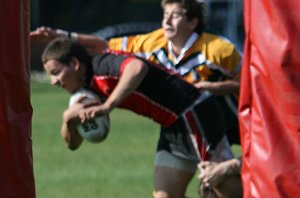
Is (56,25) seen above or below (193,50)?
below

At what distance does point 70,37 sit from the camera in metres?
8.11

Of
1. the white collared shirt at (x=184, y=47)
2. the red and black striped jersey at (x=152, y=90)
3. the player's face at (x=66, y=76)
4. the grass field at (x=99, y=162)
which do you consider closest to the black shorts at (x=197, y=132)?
the red and black striped jersey at (x=152, y=90)

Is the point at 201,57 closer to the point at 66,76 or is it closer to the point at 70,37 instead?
the point at 70,37

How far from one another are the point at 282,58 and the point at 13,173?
1.18 m

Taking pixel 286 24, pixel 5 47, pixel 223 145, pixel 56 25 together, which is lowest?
pixel 56 25

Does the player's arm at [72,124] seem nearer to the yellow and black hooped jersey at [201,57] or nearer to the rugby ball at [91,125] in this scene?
the rugby ball at [91,125]

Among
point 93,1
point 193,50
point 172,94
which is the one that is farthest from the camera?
point 93,1

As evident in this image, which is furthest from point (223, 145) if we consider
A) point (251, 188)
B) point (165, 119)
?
point (251, 188)

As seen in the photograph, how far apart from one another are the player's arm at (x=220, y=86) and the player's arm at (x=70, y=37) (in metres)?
1.05

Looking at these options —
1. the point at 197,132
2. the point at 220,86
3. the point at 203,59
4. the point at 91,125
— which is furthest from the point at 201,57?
the point at 91,125

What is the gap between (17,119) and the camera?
4777 millimetres

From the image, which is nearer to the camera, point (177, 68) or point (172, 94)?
point (172, 94)

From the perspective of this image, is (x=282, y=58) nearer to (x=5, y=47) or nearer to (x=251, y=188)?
(x=251, y=188)

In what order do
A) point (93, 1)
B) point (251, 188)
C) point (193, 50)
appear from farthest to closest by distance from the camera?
1. point (93, 1)
2. point (193, 50)
3. point (251, 188)
